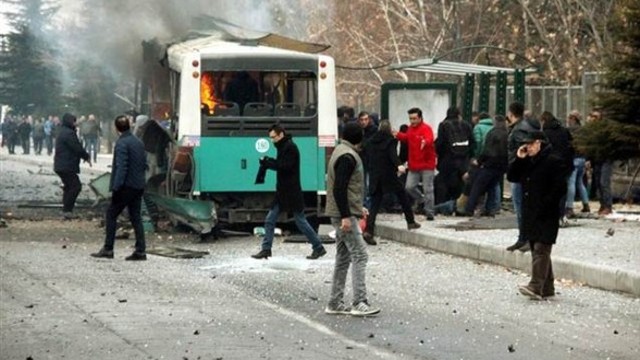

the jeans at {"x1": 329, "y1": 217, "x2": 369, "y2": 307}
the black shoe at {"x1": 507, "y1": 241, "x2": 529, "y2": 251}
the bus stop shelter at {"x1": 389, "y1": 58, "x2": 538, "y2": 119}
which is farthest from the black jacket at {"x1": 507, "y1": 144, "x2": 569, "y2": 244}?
the bus stop shelter at {"x1": 389, "y1": 58, "x2": 538, "y2": 119}

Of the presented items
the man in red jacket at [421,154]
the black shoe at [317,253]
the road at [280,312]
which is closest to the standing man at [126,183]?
the road at [280,312]

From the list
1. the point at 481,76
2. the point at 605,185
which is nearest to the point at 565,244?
the point at 605,185

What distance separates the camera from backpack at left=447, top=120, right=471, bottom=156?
1041 inches

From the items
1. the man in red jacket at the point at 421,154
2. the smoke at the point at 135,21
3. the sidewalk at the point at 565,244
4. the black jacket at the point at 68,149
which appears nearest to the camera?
the sidewalk at the point at 565,244

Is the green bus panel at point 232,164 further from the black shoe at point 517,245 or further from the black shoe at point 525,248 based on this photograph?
the black shoe at point 525,248

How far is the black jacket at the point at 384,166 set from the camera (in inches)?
869

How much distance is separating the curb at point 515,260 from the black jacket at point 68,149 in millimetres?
6325

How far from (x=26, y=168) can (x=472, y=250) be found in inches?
1367

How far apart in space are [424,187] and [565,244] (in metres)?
5.26

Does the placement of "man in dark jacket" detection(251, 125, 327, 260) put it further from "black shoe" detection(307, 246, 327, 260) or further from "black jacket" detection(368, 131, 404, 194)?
"black jacket" detection(368, 131, 404, 194)

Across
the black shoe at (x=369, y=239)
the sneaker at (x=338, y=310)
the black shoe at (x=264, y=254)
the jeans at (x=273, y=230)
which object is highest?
the jeans at (x=273, y=230)

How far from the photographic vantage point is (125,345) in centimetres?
1171

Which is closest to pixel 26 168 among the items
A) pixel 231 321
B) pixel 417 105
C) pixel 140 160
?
pixel 417 105

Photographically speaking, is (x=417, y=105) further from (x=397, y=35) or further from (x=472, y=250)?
(x=397, y=35)
